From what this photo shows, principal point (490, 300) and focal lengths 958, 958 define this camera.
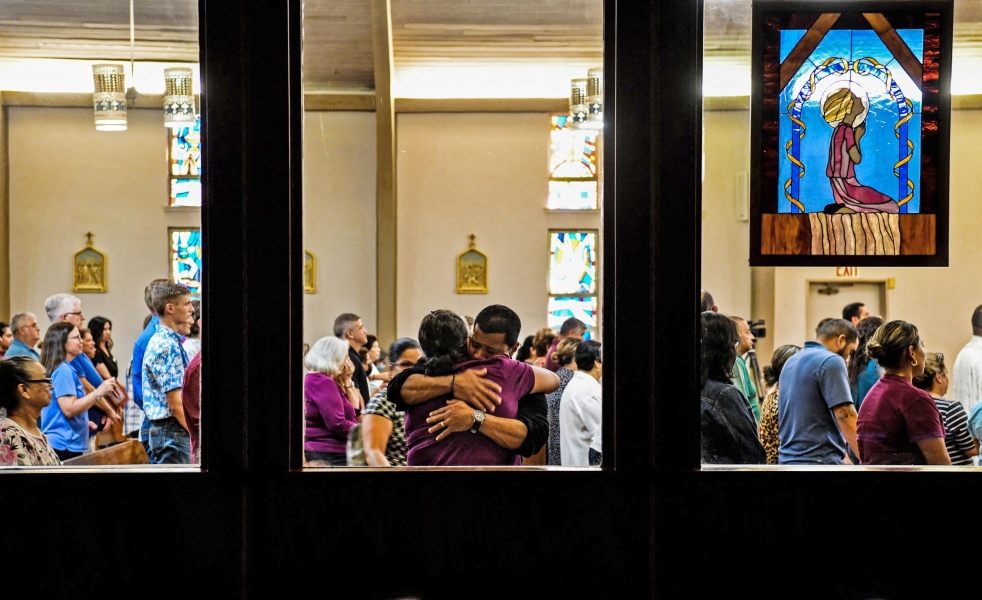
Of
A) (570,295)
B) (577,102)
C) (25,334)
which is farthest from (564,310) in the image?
(25,334)

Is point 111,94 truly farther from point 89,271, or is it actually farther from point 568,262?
point 568,262

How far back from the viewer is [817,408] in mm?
3109

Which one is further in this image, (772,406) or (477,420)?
(772,406)

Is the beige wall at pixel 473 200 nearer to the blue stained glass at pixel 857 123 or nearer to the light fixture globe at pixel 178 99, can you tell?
the light fixture globe at pixel 178 99

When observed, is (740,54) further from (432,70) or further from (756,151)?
(432,70)

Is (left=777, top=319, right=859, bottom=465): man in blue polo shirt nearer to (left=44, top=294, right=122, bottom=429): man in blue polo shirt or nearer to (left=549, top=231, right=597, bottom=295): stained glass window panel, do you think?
(left=549, top=231, right=597, bottom=295): stained glass window panel

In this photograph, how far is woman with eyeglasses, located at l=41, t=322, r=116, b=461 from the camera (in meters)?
2.97

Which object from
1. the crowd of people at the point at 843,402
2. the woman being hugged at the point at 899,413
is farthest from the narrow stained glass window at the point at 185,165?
the woman being hugged at the point at 899,413

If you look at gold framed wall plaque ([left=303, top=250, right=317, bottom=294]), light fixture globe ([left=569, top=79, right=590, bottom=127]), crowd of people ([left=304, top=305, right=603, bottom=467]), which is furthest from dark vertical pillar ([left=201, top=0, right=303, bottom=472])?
light fixture globe ([left=569, top=79, right=590, bottom=127])

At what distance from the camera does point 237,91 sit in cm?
267

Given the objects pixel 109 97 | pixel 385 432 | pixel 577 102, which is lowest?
pixel 385 432

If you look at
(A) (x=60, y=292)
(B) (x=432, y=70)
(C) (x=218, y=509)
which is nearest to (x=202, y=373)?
(C) (x=218, y=509)

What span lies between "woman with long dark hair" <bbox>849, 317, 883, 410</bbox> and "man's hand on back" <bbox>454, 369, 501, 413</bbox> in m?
1.20

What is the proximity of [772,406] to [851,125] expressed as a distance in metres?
0.97
